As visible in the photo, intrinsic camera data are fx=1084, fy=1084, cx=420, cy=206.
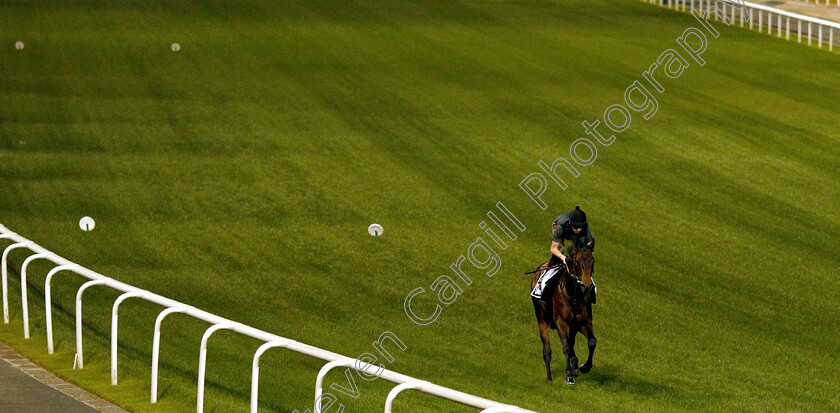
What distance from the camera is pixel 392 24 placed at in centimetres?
2666

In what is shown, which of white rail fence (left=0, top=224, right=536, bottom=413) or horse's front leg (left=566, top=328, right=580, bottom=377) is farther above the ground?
white rail fence (left=0, top=224, right=536, bottom=413)

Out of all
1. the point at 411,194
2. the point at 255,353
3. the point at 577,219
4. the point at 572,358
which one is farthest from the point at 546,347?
the point at 411,194

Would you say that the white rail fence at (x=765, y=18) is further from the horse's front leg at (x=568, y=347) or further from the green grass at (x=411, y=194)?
the horse's front leg at (x=568, y=347)

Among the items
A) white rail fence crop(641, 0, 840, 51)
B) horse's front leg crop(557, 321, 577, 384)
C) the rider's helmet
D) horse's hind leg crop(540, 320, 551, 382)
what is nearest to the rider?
the rider's helmet

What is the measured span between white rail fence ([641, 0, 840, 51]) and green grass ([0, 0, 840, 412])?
0.79m

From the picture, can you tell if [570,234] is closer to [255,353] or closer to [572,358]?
[572,358]

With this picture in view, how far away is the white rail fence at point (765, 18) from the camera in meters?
25.6

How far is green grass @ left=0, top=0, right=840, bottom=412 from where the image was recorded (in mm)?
9492

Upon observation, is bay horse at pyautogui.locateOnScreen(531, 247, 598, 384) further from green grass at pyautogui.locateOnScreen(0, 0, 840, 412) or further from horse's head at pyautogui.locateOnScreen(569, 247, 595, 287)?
green grass at pyautogui.locateOnScreen(0, 0, 840, 412)

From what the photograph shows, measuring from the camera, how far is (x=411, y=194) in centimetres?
1516

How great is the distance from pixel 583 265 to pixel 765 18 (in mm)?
22929

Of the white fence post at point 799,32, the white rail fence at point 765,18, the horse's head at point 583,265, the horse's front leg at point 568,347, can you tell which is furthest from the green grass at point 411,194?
the horse's head at point 583,265

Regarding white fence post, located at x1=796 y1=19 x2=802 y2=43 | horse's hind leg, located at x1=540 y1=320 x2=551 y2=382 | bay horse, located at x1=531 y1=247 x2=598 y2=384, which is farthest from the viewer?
white fence post, located at x1=796 y1=19 x2=802 y2=43

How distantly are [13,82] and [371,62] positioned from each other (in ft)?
23.3
